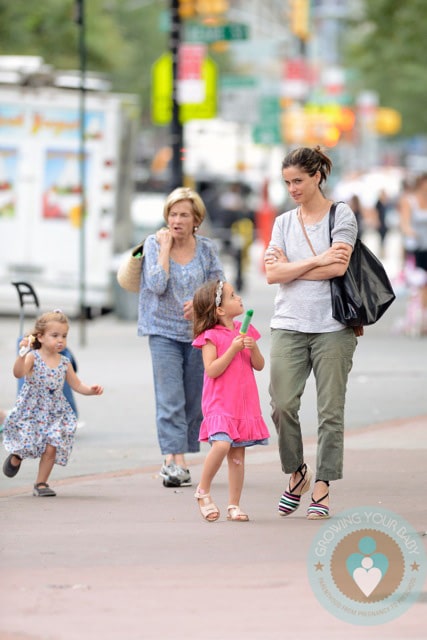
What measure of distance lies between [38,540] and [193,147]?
38.5 metres

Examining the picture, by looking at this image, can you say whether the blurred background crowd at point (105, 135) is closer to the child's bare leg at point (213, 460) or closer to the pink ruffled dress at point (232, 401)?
the pink ruffled dress at point (232, 401)

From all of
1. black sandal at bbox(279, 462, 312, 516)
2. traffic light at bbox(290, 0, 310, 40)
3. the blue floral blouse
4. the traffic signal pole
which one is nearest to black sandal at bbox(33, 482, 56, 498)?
the blue floral blouse

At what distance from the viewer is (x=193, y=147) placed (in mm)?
45500

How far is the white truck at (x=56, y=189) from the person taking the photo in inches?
818

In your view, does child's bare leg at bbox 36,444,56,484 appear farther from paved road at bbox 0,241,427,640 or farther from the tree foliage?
the tree foliage

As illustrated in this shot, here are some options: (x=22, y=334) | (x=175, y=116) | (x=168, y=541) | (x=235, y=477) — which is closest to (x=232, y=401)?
(x=235, y=477)

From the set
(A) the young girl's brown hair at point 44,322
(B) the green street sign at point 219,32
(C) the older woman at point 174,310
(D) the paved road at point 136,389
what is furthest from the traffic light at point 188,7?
(A) the young girl's brown hair at point 44,322

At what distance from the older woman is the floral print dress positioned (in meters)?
0.63

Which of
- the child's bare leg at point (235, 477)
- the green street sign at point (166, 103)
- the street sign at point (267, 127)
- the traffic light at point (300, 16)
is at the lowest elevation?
the child's bare leg at point (235, 477)

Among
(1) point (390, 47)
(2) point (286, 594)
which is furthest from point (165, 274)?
(1) point (390, 47)

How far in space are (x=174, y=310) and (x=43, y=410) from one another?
965 mm

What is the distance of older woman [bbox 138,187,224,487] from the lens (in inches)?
355

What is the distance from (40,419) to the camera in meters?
8.73

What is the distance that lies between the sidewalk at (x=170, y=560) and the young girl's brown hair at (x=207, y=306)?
3.11ft
